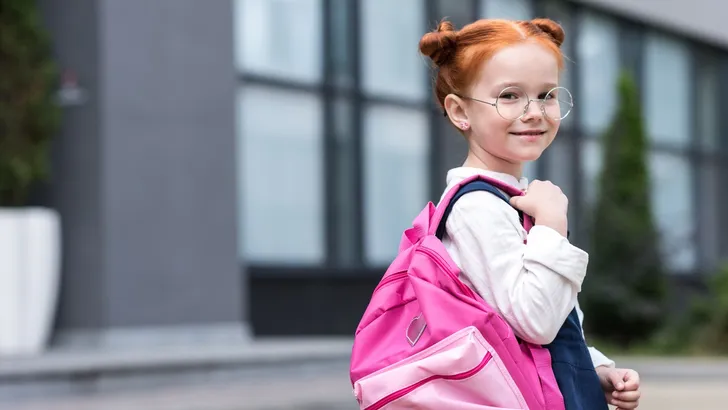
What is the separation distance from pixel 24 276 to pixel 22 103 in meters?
1.62

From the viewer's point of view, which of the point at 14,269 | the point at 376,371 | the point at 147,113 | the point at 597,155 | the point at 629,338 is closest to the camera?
the point at 376,371

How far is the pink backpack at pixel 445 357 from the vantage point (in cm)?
187

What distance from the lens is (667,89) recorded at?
2059 cm

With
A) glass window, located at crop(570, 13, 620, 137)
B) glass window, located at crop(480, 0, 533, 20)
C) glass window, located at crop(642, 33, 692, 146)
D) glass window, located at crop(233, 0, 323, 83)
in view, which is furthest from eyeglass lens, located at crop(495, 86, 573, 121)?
glass window, located at crop(642, 33, 692, 146)

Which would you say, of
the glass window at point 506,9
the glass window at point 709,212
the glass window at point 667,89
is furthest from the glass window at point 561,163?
the glass window at point 709,212

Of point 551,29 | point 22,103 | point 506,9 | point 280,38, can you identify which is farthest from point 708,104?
point 551,29

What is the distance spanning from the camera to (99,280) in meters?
11.4

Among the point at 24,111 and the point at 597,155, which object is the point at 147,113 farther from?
the point at 597,155

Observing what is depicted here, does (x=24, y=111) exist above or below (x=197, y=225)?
above

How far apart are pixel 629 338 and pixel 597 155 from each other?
5.21 meters

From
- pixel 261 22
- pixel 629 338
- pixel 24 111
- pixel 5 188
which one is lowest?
pixel 629 338

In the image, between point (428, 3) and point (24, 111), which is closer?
point (24, 111)

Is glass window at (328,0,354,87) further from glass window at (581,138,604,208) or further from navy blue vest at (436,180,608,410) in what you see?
navy blue vest at (436,180,608,410)

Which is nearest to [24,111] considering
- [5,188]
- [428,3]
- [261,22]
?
[5,188]
